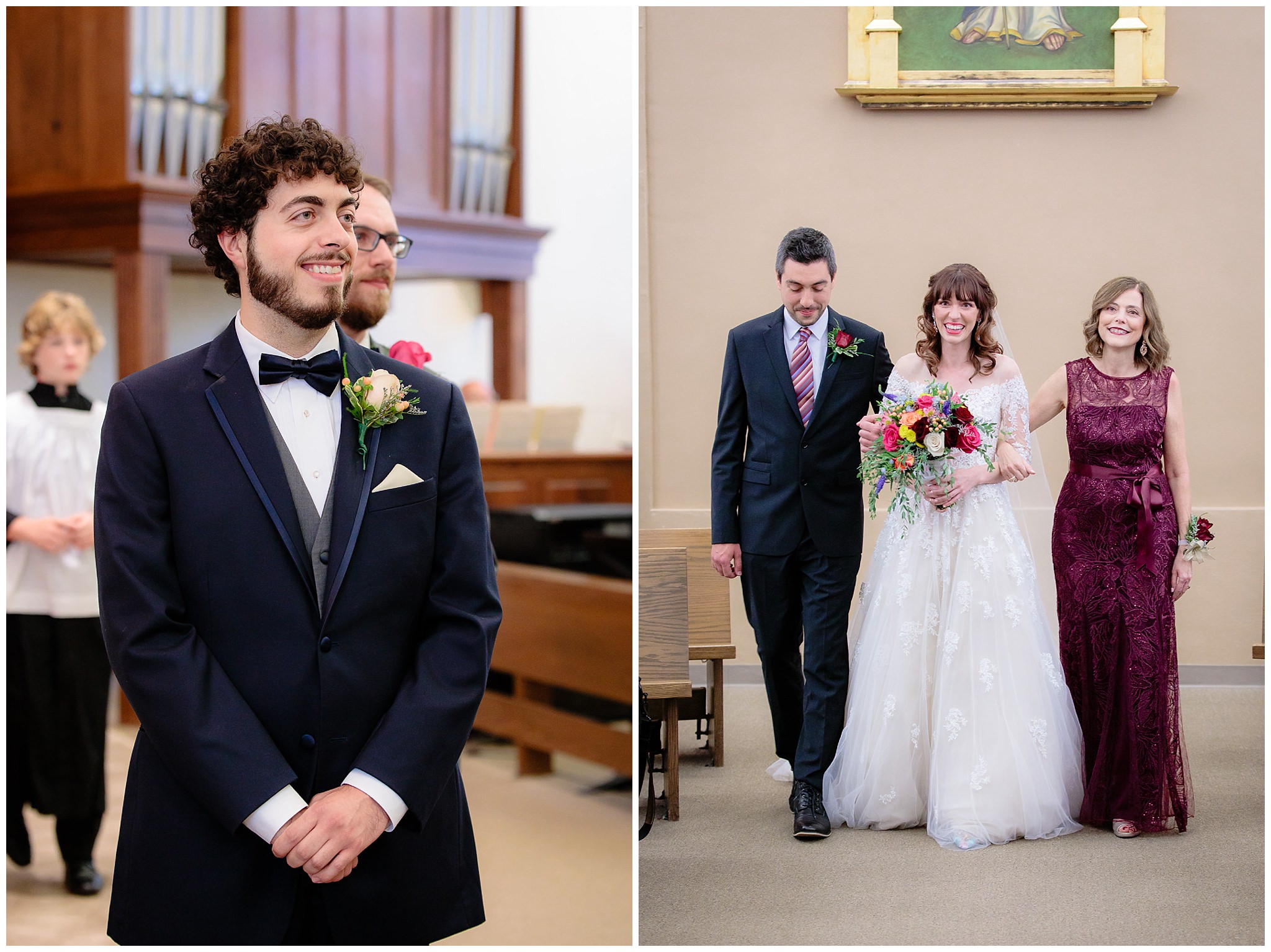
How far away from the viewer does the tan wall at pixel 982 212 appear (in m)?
5.52

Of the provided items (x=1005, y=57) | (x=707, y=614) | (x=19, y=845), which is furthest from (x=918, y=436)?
(x=19, y=845)

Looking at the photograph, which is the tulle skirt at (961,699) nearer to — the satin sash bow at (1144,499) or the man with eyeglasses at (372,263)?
the satin sash bow at (1144,499)

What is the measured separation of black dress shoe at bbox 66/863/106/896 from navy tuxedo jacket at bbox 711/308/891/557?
8.26 feet

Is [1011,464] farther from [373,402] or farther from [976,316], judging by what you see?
[373,402]

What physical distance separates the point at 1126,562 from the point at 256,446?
2812mm

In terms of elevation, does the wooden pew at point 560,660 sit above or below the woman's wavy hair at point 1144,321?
below

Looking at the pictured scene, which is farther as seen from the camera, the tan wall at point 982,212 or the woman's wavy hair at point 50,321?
the tan wall at point 982,212

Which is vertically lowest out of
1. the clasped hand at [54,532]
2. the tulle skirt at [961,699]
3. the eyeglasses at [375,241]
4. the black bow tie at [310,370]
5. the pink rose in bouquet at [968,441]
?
the tulle skirt at [961,699]

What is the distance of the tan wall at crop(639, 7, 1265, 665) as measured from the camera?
5520mm

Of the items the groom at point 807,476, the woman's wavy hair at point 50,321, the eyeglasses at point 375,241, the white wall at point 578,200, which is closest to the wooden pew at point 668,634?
the groom at point 807,476

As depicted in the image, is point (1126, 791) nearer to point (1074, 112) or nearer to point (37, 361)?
point (1074, 112)

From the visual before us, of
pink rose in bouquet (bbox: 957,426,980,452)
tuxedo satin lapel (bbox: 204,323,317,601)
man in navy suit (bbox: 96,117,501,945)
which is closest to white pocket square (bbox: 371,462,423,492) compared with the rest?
man in navy suit (bbox: 96,117,501,945)

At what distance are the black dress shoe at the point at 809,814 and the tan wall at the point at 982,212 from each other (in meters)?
2.17

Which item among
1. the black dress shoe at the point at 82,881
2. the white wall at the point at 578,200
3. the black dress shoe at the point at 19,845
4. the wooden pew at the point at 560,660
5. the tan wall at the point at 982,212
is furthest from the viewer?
the white wall at the point at 578,200
